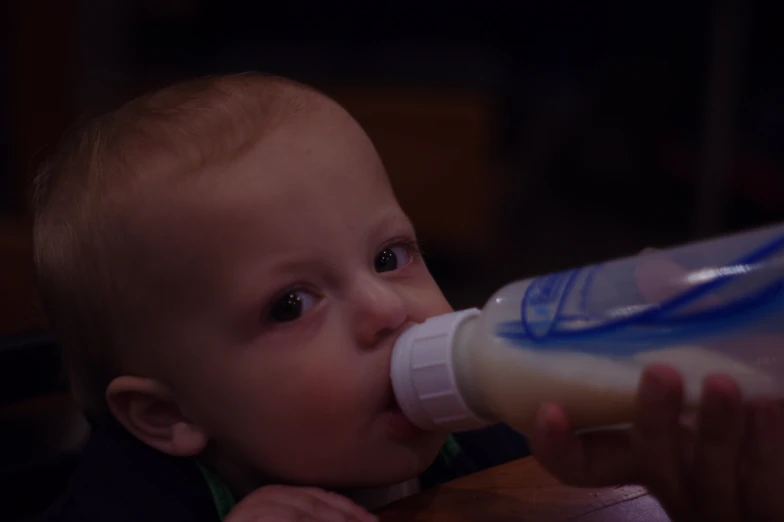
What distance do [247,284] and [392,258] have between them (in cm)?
12

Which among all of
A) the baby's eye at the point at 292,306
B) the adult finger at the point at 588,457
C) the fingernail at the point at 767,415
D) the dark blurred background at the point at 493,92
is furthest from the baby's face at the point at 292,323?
the dark blurred background at the point at 493,92

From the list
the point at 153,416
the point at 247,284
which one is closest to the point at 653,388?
the point at 247,284

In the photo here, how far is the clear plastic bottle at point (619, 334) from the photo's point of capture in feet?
1.47

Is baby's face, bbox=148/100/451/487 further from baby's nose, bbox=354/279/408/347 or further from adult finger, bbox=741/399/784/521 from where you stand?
adult finger, bbox=741/399/784/521

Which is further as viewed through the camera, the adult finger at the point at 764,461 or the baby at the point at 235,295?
the baby at the point at 235,295

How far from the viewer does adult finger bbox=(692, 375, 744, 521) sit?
43 cm

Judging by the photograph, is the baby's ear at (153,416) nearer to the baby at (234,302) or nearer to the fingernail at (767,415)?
the baby at (234,302)

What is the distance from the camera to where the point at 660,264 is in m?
0.48

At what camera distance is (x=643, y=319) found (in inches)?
18.1

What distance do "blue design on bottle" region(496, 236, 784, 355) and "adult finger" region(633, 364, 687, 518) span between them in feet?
0.09

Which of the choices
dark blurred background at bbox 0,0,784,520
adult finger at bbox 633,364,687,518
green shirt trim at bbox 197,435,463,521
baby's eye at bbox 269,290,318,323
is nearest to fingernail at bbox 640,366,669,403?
adult finger at bbox 633,364,687,518

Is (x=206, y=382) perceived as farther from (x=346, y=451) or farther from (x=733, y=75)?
(x=733, y=75)

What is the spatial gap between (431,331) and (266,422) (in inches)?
5.4

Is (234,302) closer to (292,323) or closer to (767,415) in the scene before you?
(292,323)
